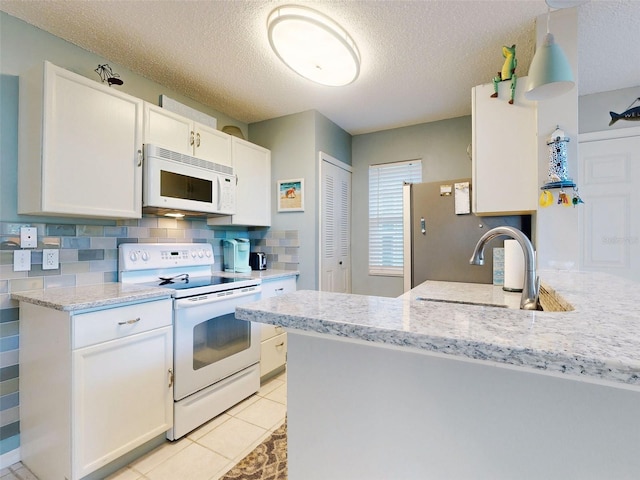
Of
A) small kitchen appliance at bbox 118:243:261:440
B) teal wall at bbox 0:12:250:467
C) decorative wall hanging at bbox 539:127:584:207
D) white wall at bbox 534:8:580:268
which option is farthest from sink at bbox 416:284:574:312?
teal wall at bbox 0:12:250:467

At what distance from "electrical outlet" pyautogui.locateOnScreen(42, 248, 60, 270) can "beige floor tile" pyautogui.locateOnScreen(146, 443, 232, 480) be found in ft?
4.08

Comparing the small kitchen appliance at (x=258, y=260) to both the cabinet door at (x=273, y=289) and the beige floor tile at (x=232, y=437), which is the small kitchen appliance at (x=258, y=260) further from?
the beige floor tile at (x=232, y=437)

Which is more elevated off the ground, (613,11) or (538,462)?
(613,11)

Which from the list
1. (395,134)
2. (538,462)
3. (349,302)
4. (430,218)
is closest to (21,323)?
(349,302)

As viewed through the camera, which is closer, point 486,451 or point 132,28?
point 486,451

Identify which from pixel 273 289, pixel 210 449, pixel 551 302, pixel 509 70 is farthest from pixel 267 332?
pixel 509 70

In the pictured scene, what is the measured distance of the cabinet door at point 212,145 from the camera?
2.38 metres

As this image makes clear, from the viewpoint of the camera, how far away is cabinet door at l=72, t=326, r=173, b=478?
A: 1393mm

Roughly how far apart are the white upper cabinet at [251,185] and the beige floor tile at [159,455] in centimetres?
163

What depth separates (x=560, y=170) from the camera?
5.29 ft

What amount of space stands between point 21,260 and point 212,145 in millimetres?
1415

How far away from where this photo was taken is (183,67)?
7.17ft

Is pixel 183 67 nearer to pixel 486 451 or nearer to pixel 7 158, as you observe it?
→ pixel 7 158

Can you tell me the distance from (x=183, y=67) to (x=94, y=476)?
2.47 meters
